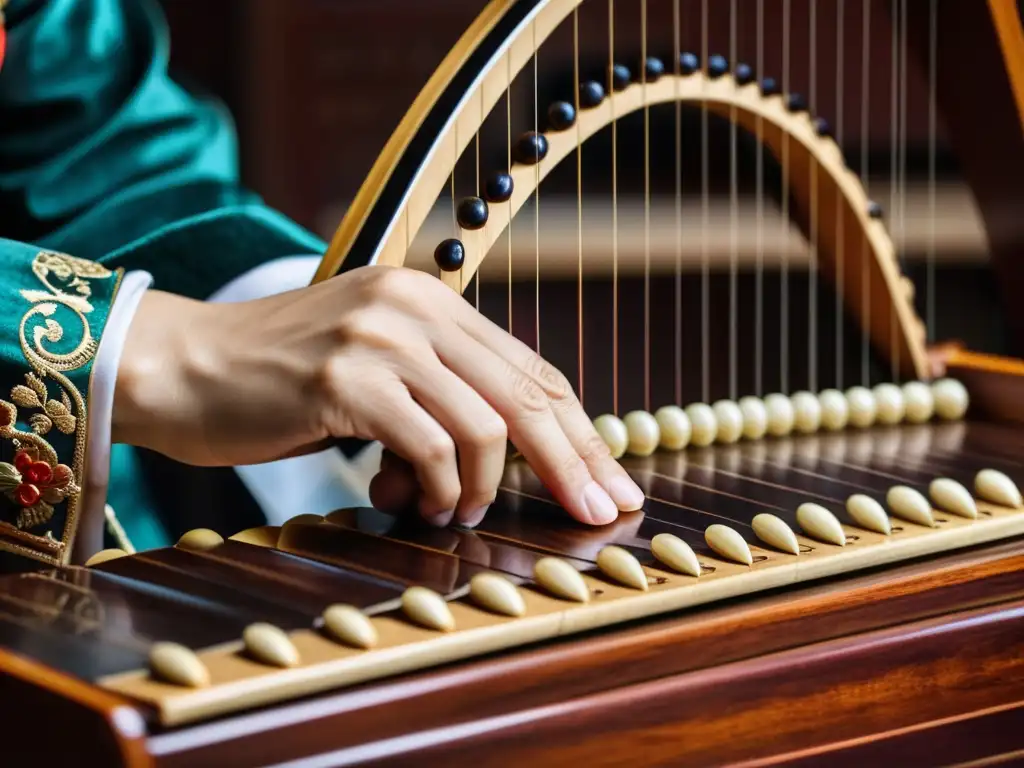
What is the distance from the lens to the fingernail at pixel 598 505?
0.70 m

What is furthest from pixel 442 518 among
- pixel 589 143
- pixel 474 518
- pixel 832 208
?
pixel 589 143

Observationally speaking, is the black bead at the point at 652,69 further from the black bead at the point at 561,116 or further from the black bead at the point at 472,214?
the black bead at the point at 472,214

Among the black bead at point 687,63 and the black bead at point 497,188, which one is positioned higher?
the black bead at point 687,63

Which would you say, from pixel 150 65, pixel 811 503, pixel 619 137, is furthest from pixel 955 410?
pixel 619 137

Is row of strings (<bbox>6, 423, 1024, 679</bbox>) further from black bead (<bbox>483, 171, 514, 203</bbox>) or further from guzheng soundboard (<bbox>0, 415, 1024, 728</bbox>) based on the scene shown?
black bead (<bbox>483, 171, 514, 203</bbox>)

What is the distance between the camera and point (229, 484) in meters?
1.07

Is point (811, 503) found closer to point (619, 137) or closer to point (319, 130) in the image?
point (619, 137)

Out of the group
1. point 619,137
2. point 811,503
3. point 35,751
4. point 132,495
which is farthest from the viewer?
point 619,137

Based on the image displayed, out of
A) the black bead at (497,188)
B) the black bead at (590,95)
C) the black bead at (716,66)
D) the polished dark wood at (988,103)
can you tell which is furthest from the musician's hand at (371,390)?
the polished dark wood at (988,103)

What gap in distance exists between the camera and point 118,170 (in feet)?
3.64

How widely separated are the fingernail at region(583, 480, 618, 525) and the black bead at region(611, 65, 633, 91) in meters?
0.30

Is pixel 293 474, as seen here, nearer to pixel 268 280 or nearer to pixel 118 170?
pixel 268 280

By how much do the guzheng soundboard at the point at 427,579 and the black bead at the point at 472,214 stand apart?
15cm

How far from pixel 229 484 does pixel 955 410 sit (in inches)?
22.1
